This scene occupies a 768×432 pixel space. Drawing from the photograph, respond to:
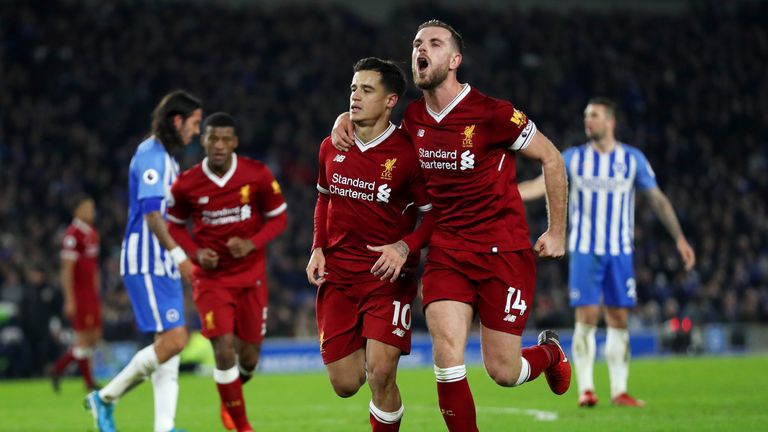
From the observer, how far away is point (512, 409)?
11141 millimetres

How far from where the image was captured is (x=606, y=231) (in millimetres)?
11133

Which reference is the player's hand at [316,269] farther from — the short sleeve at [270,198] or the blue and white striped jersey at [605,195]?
the blue and white striped jersey at [605,195]

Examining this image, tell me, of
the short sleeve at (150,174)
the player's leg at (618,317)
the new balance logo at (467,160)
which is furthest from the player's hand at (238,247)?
the player's leg at (618,317)

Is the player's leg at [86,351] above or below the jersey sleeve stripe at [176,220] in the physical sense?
below

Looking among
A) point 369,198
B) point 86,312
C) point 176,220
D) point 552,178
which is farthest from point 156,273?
point 86,312

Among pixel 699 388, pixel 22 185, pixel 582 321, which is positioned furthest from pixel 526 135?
pixel 22 185

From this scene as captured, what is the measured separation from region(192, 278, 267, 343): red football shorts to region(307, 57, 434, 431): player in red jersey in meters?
1.76

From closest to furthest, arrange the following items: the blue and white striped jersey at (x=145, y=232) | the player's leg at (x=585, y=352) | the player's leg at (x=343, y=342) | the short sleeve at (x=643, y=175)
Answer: the player's leg at (x=343, y=342)
the blue and white striped jersey at (x=145, y=232)
the player's leg at (x=585, y=352)
the short sleeve at (x=643, y=175)

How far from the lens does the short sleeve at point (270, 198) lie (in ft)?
30.8

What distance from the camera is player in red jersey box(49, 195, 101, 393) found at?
51.5 ft

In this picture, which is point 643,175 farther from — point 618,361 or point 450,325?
point 450,325

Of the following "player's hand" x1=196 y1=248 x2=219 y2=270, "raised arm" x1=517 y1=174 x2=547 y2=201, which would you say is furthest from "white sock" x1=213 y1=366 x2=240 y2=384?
"raised arm" x1=517 y1=174 x2=547 y2=201

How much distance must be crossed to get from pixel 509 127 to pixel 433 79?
1.81 ft

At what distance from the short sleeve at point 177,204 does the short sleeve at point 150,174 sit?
14.0 inches
